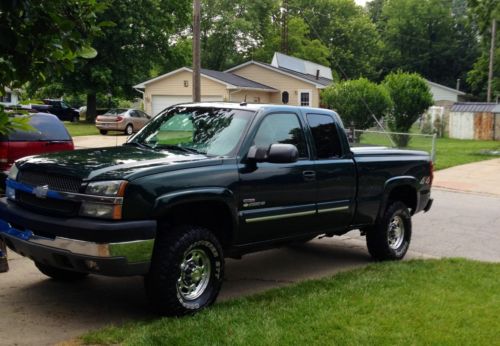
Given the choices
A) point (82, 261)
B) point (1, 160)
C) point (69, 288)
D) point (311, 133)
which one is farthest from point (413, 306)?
point (1, 160)

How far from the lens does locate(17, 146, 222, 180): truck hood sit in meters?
4.73

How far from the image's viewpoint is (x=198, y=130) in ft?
19.5

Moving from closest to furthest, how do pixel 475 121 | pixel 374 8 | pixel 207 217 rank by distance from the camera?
pixel 207 217 < pixel 475 121 < pixel 374 8

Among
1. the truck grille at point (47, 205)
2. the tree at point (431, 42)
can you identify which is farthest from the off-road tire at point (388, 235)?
the tree at point (431, 42)

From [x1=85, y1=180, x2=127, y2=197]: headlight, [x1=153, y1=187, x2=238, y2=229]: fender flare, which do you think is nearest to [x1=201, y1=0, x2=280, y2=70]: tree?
[x1=153, y1=187, x2=238, y2=229]: fender flare

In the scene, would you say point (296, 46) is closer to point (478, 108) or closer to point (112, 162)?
point (478, 108)

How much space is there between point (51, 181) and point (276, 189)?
2.06 metres

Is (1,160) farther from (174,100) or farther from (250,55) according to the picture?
(250,55)

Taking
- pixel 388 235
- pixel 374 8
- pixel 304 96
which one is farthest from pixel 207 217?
pixel 374 8

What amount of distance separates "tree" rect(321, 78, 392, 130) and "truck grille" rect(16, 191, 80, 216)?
2186 cm

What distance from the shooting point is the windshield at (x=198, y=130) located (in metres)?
5.68

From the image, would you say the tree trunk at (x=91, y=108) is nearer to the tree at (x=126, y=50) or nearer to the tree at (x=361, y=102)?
the tree at (x=126, y=50)

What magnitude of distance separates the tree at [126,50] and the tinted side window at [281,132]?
31.1 m

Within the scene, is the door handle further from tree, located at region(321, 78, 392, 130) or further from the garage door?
the garage door
